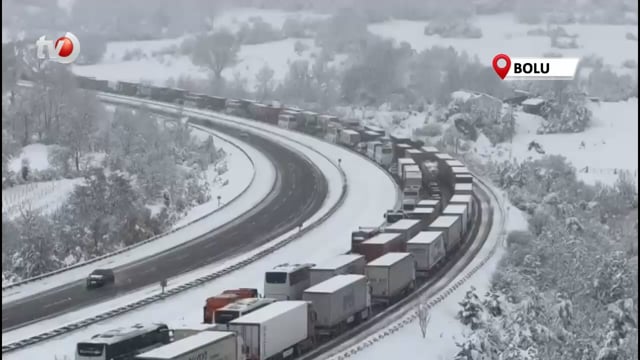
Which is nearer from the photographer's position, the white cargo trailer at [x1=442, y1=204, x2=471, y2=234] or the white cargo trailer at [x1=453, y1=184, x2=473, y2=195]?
the white cargo trailer at [x1=442, y1=204, x2=471, y2=234]

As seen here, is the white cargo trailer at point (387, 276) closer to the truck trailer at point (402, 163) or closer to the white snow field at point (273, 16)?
the truck trailer at point (402, 163)

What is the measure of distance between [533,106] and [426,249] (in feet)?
225

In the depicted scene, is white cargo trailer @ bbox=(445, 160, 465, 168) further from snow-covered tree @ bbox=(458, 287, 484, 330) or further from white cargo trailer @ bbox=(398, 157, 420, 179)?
snow-covered tree @ bbox=(458, 287, 484, 330)

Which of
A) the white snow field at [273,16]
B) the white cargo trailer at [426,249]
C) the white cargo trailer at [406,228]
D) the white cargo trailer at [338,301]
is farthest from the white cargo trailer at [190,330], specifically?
the white snow field at [273,16]

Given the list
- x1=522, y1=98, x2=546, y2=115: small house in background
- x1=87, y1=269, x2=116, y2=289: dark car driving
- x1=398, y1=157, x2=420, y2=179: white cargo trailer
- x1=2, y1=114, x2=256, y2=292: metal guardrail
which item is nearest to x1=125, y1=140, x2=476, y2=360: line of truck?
x1=87, y1=269, x2=116, y2=289: dark car driving

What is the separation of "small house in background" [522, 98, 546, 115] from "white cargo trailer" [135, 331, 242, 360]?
87564 mm

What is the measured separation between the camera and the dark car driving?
151 ft

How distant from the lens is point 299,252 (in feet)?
178

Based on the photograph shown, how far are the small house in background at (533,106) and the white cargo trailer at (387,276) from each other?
Result: 71191 millimetres

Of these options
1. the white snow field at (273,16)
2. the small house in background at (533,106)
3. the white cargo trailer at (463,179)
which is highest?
the white snow field at (273,16)

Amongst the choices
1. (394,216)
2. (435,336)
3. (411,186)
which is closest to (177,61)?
(411,186)

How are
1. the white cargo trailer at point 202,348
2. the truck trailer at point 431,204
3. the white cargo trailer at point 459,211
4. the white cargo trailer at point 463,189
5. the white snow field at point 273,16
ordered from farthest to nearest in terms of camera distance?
the white snow field at point 273,16
the white cargo trailer at point 463,189
the truck trailer at point 431,204
the white cargo trailer at point 459,211
the white cargo trailer at point 202,348

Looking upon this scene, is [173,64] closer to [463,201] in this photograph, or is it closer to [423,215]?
[463,201]

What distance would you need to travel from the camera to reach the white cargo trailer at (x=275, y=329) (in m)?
30.4
